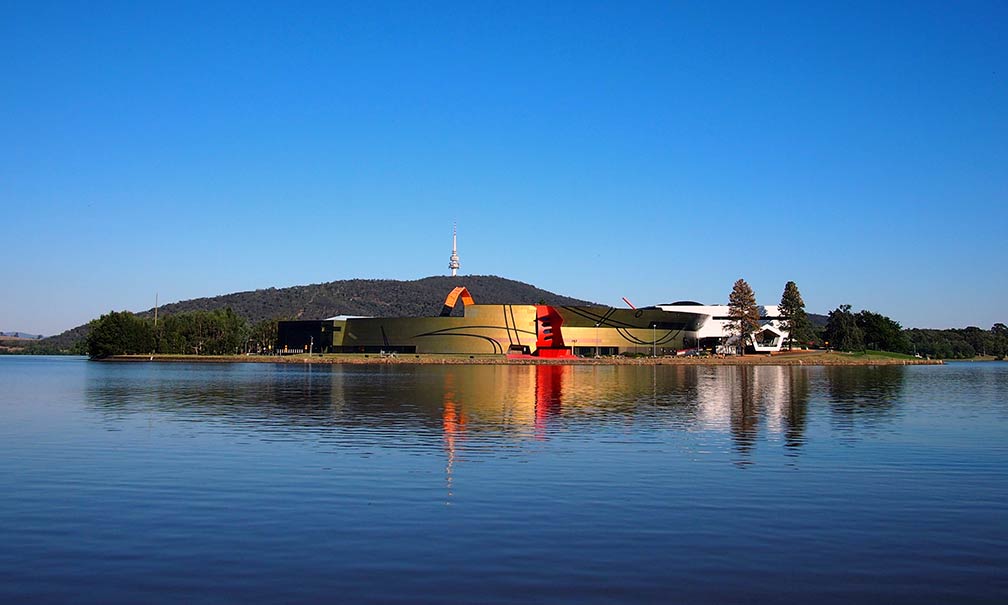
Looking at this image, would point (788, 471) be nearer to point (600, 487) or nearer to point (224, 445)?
point (600, 487)

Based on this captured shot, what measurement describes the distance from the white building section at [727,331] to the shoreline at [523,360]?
23.3 feet

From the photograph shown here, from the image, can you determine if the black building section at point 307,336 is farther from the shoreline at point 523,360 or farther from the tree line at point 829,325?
the tree line at point 829,325

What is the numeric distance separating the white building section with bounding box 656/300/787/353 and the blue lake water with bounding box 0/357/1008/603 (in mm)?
135470

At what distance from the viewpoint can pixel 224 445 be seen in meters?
25.6

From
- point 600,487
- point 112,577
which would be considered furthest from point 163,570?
point 600,487

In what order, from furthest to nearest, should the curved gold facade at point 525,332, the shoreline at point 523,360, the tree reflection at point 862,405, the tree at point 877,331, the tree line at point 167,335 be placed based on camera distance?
the tree at point 877,331, the curved gold facade at point 525,332, the tree line at point 167,335, the shoreline at point 523,360, the tree reflection at point 862,405

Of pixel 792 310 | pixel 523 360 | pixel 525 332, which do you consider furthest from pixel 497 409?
pixel 792 310

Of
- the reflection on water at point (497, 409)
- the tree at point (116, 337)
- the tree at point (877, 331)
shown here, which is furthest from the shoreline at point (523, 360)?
the reflection on water at point (497, 409)

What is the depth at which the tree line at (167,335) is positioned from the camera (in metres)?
154

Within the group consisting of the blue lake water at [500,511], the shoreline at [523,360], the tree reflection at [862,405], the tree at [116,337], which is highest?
the tree at [116,337]

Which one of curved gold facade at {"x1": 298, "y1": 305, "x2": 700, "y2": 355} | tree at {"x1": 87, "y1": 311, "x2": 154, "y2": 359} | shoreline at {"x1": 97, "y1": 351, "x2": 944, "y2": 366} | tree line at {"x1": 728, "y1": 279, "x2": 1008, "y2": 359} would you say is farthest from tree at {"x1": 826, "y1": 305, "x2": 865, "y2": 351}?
tree at {"x1": 87, "y1": 311, "x2": 154, "y2": 359}

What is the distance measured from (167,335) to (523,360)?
6714cm

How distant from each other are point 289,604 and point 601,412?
98.0 ft

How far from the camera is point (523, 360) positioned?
5768 inches
